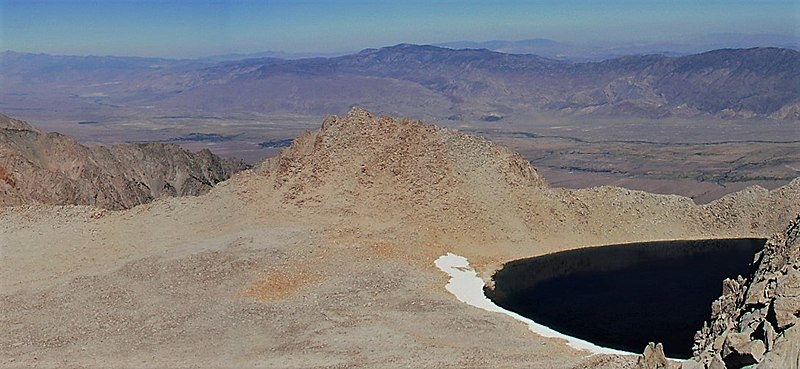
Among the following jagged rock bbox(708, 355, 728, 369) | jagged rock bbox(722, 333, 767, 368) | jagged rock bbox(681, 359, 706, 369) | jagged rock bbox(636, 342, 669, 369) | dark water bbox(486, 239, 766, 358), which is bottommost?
dark water bbox(486, 239, 766, 358)

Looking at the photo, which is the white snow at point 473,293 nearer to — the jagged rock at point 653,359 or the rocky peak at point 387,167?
the rocky peak at point 387,167

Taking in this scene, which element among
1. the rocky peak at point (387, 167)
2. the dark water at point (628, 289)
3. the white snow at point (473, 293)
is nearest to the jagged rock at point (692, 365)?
the white snow at point (473, 293)

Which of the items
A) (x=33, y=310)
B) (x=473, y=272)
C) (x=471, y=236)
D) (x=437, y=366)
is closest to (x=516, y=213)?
(x=471, y=236)

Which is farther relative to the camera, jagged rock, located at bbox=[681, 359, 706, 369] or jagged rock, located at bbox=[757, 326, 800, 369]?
jagged rock, located at bbox=[681, 359, 706, 369]

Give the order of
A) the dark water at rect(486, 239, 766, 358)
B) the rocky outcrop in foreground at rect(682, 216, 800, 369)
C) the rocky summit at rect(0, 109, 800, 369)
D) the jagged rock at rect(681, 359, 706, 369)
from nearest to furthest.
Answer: the rocky outcrop in foreground at rect(682, 216, 800, 369), the jagged rock at rect(681, 359, 706, 369), the rocky summit at rect(0, 109, 800, 369), the dark water at rect(486, 239, 766, 358)

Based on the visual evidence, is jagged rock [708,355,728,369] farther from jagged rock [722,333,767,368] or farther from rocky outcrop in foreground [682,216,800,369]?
jagged rock [722,333,767,368]

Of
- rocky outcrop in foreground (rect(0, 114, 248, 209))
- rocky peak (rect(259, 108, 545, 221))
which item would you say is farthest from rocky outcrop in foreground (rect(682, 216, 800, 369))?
rocky outcrop in foreground (rect(0, 114, 248, 209))
